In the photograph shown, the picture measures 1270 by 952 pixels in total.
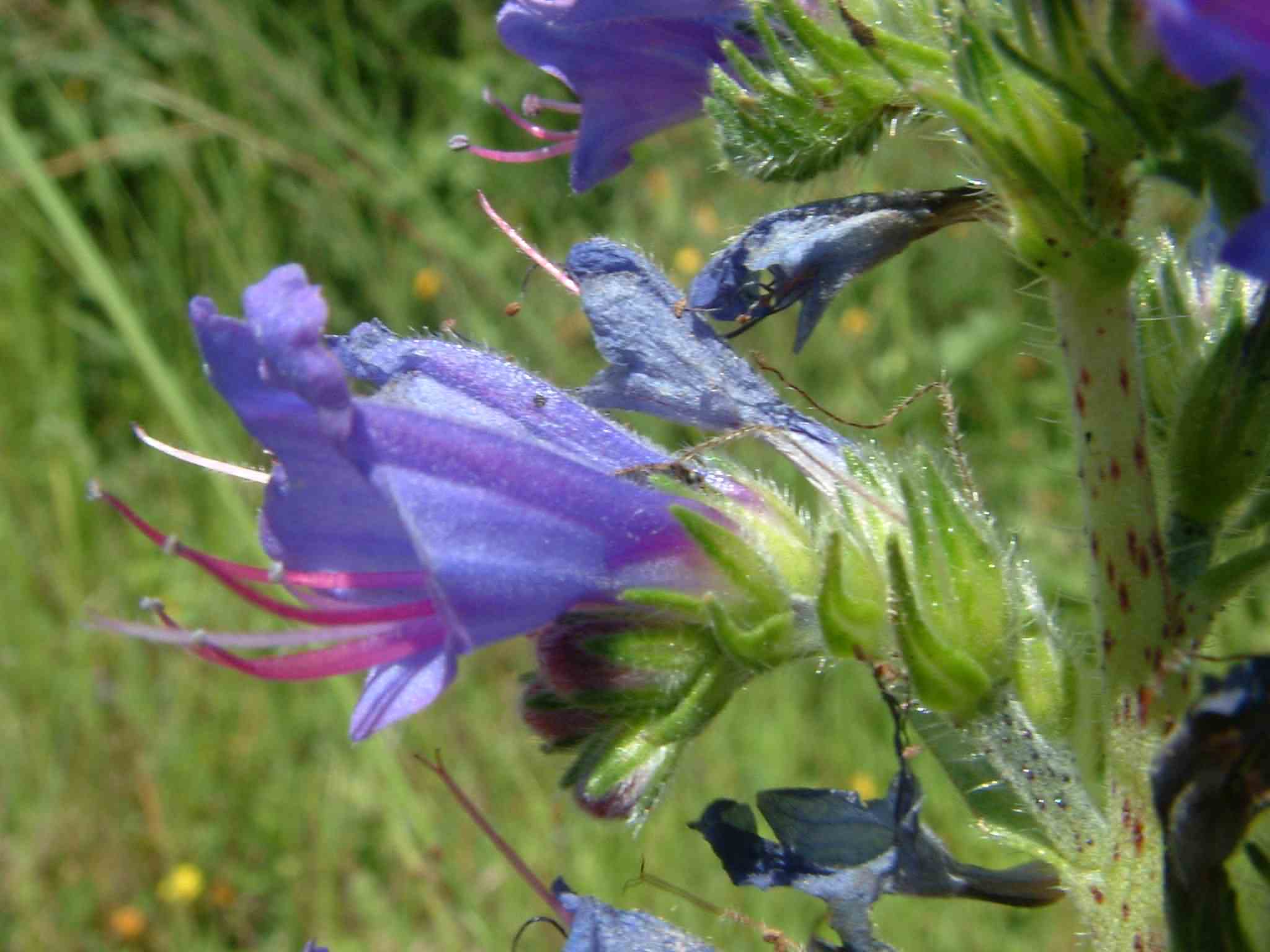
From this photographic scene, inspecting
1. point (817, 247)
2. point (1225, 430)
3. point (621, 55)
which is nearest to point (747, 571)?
point (817, 247)

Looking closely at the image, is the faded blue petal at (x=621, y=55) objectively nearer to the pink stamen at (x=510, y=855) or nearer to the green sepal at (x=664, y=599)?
the green sepal at (x=664, y=599)

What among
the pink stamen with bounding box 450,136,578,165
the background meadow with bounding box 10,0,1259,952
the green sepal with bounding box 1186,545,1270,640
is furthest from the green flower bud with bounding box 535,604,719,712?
the background meadow with bounding box 10,0,1259,952

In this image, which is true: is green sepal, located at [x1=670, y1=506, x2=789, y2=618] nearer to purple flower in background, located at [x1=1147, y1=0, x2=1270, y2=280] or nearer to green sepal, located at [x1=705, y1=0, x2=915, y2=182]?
green sepal, located at [x1=705, y1=0, x2=915, y2=182]

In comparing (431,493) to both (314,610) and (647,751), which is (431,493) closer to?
(314,610)

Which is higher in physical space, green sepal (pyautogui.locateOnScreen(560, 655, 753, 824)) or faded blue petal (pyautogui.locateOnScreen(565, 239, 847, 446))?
faded blue petal (pyautogui.locateOnScreen(565, 239, 847, 446))

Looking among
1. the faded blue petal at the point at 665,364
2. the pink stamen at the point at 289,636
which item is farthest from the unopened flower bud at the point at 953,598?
the pink stamen at the point at 289,636

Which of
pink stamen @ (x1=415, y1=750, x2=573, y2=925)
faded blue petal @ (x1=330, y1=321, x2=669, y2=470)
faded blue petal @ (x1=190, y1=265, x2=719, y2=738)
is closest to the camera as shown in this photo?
faded blue petal @ (x1=190, y1=265, x2=719, y2=738)

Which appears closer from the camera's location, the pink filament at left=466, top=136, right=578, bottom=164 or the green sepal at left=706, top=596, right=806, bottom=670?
the green sepal at left=706, top=596, right=806, bottom=670
